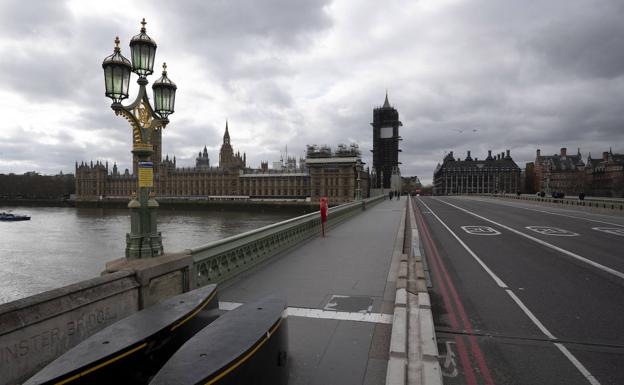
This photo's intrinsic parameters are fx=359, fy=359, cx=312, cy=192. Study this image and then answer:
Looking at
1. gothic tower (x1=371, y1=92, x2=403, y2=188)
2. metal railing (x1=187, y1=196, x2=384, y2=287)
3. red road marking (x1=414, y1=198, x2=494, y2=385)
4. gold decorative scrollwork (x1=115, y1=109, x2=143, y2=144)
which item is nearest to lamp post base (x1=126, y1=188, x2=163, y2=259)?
metal railing (x1=187, y1=196, x2=384, y2=287)

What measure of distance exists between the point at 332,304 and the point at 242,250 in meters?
3.21

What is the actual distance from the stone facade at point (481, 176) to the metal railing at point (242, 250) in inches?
6318

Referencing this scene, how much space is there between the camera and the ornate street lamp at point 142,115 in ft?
19.2

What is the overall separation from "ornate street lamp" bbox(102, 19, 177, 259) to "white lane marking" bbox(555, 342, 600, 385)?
623 centimetres

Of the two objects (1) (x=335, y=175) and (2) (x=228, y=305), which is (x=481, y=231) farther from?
(1) (x=335, y=175)

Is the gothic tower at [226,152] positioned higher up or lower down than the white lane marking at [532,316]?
higher up

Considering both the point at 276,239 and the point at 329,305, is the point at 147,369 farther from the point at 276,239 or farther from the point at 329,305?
the point at 276,239

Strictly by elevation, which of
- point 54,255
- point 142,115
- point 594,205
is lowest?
point 54,255

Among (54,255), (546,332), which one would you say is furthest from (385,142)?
(546,332)

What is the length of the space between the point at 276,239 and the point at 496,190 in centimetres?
16308

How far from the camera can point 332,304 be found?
6441 mm

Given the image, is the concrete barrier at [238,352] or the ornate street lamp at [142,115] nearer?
the concrete barrier at [238,352]

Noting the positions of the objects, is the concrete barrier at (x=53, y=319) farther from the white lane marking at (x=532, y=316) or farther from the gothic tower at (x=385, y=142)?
the gothic tower at (x=385, y=142)

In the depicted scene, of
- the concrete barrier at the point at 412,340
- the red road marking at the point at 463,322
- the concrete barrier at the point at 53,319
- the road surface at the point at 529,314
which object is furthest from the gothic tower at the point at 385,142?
the concrete barrier at the point at 53,319
